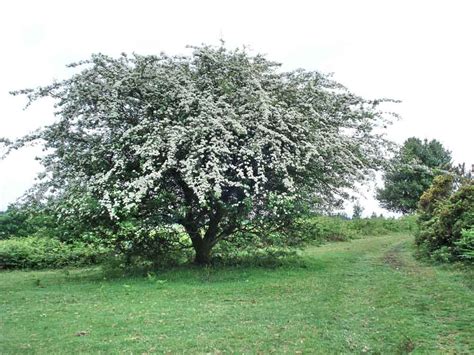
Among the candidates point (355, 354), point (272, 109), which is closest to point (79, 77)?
point (272, 109)

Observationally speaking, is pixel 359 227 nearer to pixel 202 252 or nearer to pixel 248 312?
pixel 202 252

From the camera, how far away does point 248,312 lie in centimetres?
891

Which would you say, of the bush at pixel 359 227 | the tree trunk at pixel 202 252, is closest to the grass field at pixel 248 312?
the tree trunk at pixel 202 252

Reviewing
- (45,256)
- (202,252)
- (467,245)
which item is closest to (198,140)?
(202,252)

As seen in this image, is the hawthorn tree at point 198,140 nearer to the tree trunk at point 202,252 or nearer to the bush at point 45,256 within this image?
the tree trunk at point 202,252

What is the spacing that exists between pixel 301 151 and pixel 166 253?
16.4 ft

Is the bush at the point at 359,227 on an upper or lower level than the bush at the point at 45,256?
upper

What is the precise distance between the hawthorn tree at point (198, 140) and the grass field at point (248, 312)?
1.81m

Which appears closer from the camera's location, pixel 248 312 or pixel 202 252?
pixel 248 312

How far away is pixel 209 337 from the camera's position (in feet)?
23.9

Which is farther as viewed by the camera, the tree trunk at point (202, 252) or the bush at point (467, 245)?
the tree trunk at point (202, 252)

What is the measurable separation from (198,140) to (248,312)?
16.8ft

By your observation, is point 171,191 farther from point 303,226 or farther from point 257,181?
point 303,226

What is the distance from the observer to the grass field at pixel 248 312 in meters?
6.98
